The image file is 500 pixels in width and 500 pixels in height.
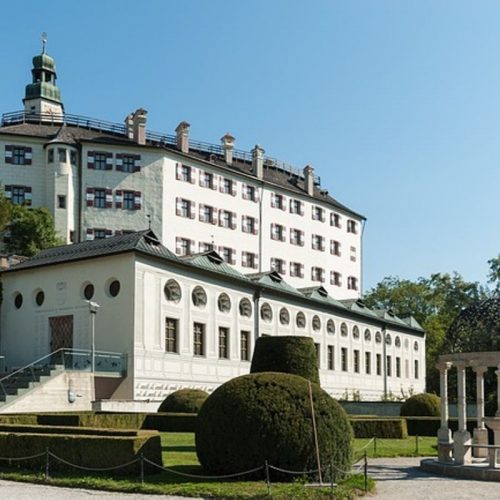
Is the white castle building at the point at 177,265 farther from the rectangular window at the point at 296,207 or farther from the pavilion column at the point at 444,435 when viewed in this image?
the pavilion column at the point at 444,435

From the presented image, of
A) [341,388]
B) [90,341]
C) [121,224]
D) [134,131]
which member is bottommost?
[341,388]

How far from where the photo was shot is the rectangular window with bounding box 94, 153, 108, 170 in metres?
63.8

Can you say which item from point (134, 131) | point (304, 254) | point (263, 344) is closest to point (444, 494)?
point (263, 344)

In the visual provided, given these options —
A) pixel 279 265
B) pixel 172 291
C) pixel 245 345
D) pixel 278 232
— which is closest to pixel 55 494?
pixel 172 291

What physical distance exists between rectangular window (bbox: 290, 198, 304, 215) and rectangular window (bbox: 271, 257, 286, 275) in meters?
5.10

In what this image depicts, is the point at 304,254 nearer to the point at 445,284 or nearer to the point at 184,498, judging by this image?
the point at 445,284

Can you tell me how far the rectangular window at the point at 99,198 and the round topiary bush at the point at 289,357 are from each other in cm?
3947

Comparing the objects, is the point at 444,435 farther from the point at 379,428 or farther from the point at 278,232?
the point at 278,232

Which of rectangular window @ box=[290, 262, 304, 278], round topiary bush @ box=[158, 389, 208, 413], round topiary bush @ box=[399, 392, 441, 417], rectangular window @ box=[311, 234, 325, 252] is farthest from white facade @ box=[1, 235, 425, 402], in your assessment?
rectangular window @ box=[311, 234, 325, 252]

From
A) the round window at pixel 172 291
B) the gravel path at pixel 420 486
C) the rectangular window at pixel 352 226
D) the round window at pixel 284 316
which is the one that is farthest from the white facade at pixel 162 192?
the gravel path at pixel 420 486

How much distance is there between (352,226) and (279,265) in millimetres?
13858

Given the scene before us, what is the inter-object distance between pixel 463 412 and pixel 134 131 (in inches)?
1949

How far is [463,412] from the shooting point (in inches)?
877

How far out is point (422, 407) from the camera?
1550 inches
